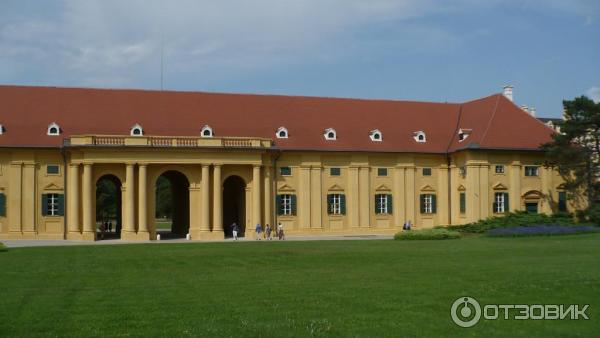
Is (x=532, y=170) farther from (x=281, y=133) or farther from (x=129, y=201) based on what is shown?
(x=129, y=201)

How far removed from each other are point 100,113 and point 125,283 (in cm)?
3322

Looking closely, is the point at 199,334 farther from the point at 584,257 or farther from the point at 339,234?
the point at 339,234

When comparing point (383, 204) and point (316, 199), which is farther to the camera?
point (383, 204)

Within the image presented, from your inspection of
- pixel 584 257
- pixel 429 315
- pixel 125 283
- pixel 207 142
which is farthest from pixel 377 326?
pixel 207 142

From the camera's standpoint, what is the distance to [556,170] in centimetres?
5472

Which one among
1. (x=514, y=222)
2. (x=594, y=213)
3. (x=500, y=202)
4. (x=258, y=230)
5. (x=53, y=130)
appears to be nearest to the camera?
(x=514, y=222)

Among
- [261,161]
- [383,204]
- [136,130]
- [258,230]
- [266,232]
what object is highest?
[136,130]

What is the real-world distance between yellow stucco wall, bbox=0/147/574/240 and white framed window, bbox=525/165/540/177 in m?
0.34

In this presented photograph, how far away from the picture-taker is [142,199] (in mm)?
48812

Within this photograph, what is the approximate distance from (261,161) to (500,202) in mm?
18279

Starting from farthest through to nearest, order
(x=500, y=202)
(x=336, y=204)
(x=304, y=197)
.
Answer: (x=336, y=204), (x=500, y=202), (x=304, y=197)

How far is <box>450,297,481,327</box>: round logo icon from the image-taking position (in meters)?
14.8

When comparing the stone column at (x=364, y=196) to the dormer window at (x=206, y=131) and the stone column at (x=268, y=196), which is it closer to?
the stone column at (x=268, y=196)

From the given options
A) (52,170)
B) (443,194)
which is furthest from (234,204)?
(443,194)
